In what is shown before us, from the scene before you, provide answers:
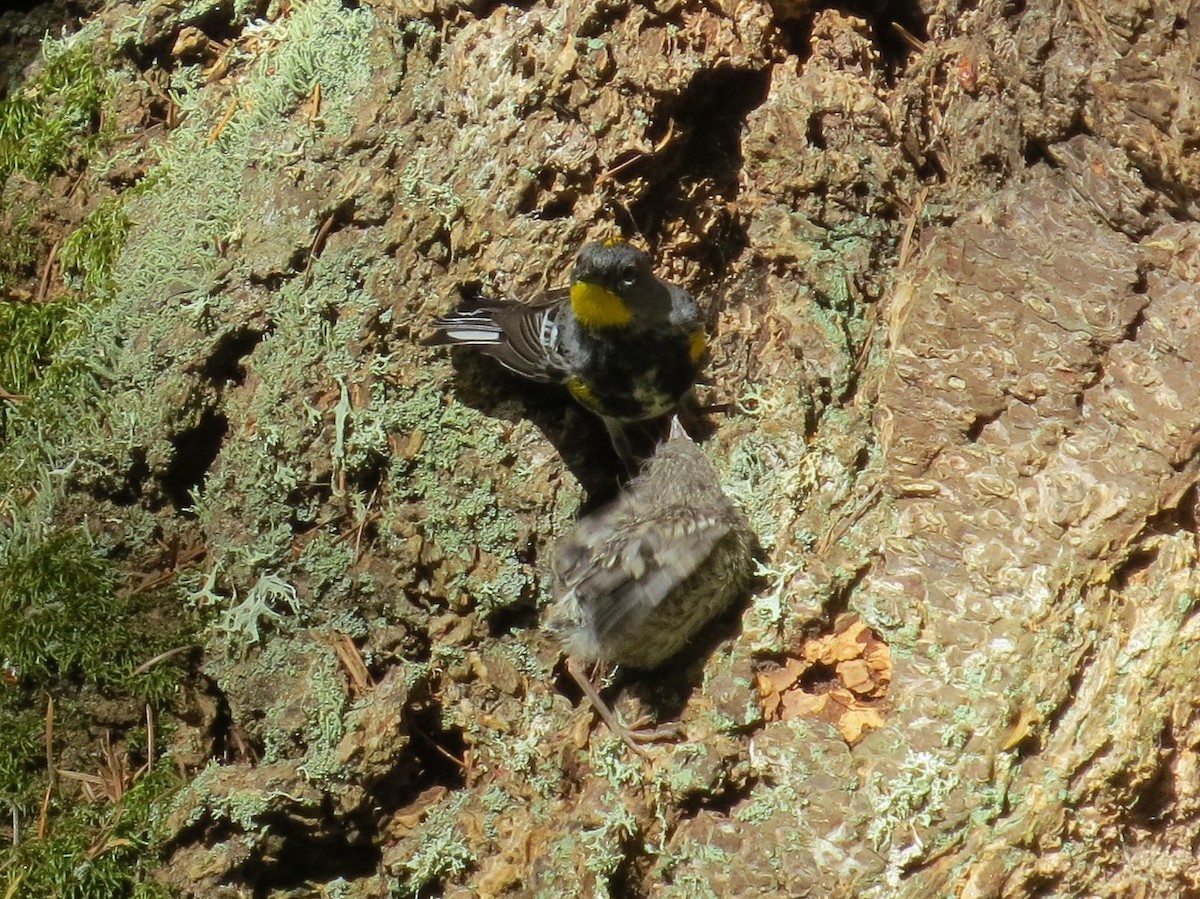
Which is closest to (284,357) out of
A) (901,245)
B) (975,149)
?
(901,245)

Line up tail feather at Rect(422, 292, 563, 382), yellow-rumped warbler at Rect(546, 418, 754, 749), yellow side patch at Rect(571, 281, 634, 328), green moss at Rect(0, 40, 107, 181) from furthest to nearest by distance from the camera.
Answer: green moss at Rect(0, 40, 107, 181) < yellow side patch at Rect(571, 281, 634, 328) < tail feather at Rect(422, 292, 563, 382) < yellow-rumped warbler at Rect(546, 418, 754, 749)

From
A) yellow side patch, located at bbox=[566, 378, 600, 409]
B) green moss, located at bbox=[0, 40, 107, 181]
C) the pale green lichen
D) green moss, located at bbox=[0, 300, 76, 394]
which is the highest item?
green moss, located at bbox=[0, 40, 107, 181]

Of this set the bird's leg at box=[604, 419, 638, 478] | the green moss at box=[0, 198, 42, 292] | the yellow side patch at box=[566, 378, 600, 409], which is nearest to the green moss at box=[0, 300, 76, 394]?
the green moss at box=[0, 198, 42, 292]

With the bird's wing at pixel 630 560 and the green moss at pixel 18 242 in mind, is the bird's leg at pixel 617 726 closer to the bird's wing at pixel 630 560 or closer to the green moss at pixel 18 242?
the bird's wing at pixel 630 560

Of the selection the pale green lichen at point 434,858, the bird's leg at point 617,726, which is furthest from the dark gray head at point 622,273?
the pale green lichen at point 434,858

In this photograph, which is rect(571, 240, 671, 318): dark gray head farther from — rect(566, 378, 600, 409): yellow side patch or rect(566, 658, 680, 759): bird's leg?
rect(566, 658, 680, 759): bird's leg

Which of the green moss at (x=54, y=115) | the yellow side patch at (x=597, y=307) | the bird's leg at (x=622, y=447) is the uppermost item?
the green moss at (x=54, y=115)
